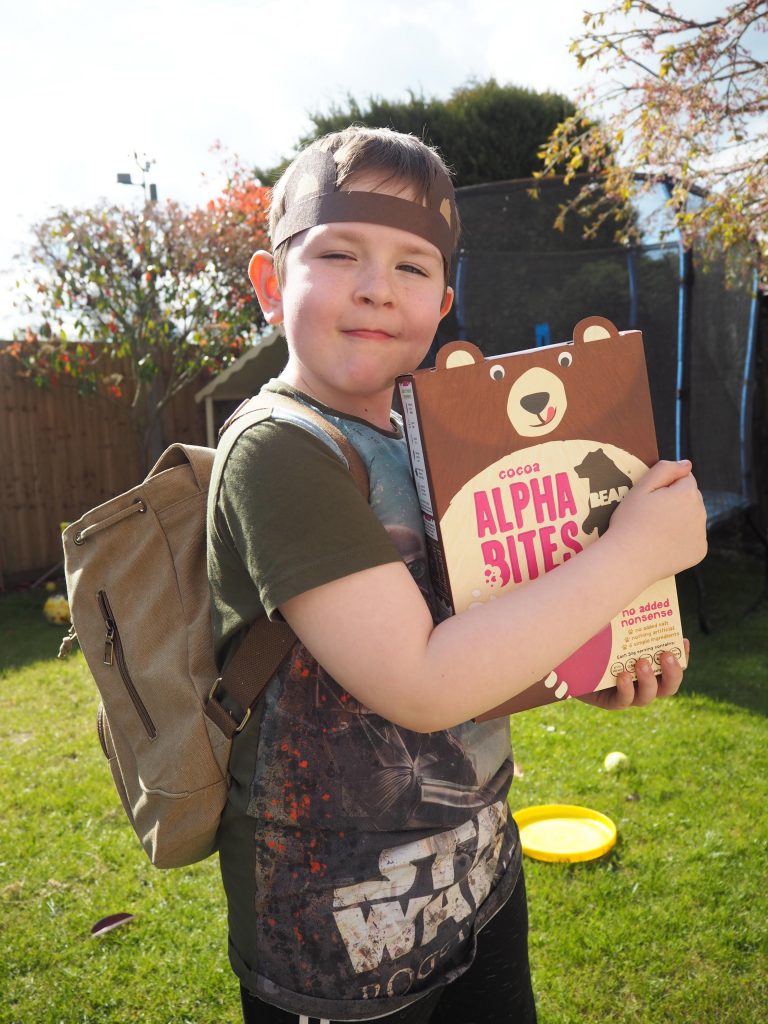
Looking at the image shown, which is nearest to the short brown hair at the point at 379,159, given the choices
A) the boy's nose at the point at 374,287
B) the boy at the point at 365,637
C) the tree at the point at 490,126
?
the boy at the point at 365,637

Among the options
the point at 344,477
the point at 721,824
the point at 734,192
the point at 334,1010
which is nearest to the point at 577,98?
the point at 734,192

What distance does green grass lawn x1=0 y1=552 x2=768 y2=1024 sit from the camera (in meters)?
2.31

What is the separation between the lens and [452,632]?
0.89m

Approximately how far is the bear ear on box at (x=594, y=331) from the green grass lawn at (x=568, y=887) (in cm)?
201

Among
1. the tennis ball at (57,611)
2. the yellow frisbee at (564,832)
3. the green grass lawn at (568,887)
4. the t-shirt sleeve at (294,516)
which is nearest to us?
the t-shirt sleeve at (294,516)

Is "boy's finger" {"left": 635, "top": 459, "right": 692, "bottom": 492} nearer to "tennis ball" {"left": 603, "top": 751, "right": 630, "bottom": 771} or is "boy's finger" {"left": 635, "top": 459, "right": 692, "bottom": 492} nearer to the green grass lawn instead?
the green grass lawn

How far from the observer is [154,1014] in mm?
2289

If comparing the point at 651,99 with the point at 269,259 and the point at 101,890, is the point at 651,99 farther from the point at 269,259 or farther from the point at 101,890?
the point at 101,890

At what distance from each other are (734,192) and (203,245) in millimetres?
5236

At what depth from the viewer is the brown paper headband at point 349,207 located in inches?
41.6

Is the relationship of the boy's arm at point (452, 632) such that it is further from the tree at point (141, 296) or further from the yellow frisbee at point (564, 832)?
the tree at point (141, 296)

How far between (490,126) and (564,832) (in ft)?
31.4

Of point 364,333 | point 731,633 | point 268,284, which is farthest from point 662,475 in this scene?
point 731,633

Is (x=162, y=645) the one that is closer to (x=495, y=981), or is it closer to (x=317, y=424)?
(x=317, y=424)
